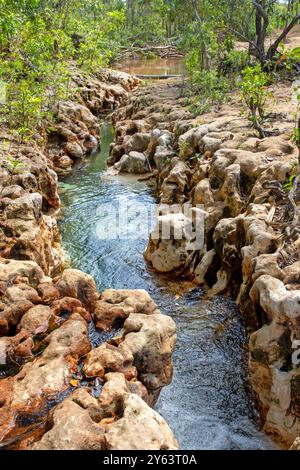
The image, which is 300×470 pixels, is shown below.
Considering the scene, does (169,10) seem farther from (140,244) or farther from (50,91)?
(140,244)

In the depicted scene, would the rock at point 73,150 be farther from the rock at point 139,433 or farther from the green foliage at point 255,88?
the rock at point 139,433

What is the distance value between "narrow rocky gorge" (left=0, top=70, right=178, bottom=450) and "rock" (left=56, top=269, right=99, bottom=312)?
0.6 inches

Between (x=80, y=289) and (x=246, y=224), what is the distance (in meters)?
3.07

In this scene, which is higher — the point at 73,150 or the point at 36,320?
the point at 73,150

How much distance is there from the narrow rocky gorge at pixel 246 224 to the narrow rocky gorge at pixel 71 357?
1.30 meters

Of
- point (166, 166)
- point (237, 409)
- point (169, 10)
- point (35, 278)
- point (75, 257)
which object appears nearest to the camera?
point (237, 409)

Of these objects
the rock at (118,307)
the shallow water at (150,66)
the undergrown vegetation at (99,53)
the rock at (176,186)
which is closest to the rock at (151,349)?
the rock at (118,307)

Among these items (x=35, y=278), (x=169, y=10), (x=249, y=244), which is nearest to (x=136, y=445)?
(x=35, y=278)

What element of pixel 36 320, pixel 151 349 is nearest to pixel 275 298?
pixel 151 349

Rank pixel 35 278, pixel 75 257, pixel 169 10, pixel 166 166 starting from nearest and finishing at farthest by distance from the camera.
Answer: pixel 35 278 → pixel 75 257 → pixel 166 166 → pixel 169 10

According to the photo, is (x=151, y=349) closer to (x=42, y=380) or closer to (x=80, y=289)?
(x=42, y=380)

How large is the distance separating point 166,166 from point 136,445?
35.3ft

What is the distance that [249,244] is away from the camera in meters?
6.81

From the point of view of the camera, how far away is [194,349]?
21.1 ft
